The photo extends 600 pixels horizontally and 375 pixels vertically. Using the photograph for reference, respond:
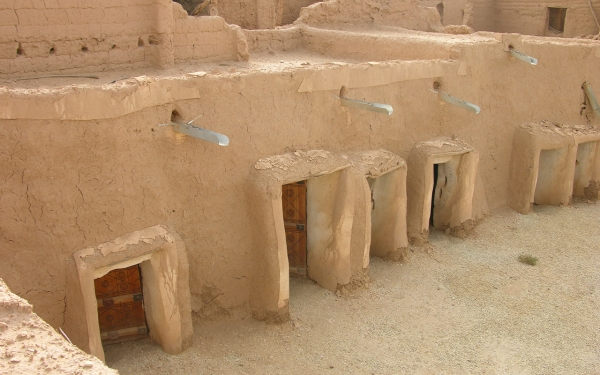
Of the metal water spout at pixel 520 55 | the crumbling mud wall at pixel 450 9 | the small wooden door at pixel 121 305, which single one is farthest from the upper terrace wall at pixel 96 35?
the crumbling mud wall at pixel 450 9

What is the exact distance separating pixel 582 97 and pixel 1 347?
11.0 metres

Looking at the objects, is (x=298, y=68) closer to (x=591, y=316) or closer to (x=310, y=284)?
(x=310, y=284)

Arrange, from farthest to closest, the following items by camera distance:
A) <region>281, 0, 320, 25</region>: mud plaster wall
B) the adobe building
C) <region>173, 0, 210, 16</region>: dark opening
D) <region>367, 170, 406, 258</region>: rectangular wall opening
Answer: <region>281, 0, 320, 25</region>: mud plaster wall, <region>173, 0, 210, 16</region>: dark opening, <region>367, 170, 406, 258</region>: rectangular wall opening, the adobe building

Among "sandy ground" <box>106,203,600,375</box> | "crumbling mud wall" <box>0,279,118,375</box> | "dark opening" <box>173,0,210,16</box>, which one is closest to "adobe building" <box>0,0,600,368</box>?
"dark opening" <box>173,0,210,16</box>

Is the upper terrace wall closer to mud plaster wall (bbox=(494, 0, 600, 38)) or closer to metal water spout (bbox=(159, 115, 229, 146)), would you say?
metal water spout (bbox=(159, 115, 229, 146))

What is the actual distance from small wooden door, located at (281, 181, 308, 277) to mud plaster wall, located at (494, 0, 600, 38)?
10.6 metres

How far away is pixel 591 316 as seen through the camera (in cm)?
771

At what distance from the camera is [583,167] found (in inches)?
435

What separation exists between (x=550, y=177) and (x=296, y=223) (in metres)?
5.32

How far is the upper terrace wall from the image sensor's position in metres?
6.96

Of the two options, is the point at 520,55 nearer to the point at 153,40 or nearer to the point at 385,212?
the point at 385,212

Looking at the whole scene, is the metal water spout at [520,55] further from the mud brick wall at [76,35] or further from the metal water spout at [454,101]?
the mud brick wall at [76,35]

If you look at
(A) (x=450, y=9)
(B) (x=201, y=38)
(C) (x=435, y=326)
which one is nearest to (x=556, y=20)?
(A) (x=450, y=9)

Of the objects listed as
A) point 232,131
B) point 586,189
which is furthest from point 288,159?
point 586,189
